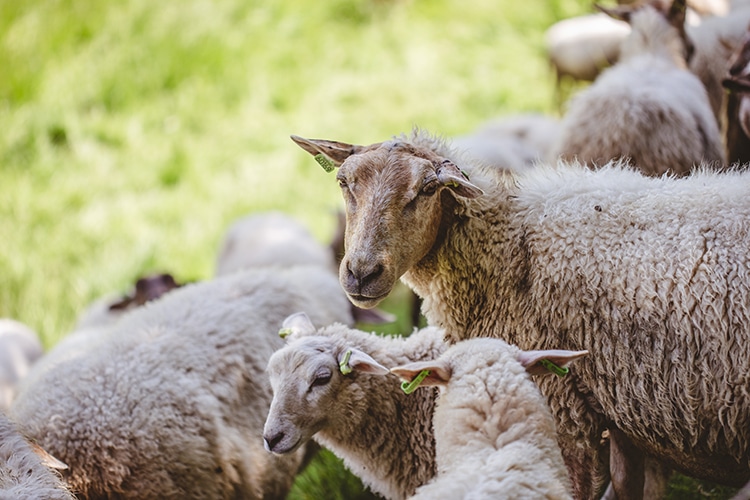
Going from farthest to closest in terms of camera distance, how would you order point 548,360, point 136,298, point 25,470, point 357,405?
point 136,298 < point 357,405 < point 25,470 < point 548,360

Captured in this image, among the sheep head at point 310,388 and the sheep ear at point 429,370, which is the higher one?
the sheep ear at point 429,370

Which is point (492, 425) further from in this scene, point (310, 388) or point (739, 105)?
point (739, 105)

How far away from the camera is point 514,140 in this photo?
22.6 feet

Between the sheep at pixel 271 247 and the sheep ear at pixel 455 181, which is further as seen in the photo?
the sheep at pixel 271 247

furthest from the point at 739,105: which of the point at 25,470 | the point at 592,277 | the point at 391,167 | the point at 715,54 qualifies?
the point at 25,470

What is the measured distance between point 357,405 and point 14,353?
140 inches

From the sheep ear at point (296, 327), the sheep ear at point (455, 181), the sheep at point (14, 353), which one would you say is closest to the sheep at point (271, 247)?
the sheep at point (14, 353)

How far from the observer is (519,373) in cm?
265

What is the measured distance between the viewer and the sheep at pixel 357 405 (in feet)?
10.0

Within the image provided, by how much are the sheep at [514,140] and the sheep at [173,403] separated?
8.02 feet

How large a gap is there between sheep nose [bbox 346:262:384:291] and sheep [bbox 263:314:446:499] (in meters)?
0.30

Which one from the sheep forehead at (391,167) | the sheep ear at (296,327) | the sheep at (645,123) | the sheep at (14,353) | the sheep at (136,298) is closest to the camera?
the sheep forehead at (391,167)

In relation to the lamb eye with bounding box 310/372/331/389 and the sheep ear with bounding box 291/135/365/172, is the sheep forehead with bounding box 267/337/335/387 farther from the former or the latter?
the sheep ear with bounding box 291/135/365/172

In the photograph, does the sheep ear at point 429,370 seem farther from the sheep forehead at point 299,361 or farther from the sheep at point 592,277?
the sheep forehead at point 299,361
